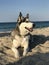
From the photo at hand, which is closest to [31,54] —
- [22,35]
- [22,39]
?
[22,39]

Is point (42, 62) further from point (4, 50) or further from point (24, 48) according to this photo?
point (4, 50)

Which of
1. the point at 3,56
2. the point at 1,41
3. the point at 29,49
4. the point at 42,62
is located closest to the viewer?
the point at 42,62

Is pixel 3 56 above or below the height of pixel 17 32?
below

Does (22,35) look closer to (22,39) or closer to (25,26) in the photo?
(22,39)

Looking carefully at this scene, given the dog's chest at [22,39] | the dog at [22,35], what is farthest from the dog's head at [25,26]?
the dog's chest at [22,39]

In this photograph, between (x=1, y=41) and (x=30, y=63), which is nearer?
(x=30, y=63)

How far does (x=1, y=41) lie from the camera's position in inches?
445

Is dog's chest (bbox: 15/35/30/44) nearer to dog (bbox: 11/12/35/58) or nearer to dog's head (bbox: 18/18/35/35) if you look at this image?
dog (bbox: 11/12/35/58)

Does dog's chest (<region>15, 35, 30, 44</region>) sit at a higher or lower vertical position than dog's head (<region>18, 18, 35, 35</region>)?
lower

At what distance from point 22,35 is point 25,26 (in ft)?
1.07

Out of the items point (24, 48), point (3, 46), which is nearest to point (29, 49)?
point (24, 48)

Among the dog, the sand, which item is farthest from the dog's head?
the sand

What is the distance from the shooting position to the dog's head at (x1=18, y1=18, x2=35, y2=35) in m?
9.34

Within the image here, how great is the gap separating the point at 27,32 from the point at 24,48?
0.63 m
